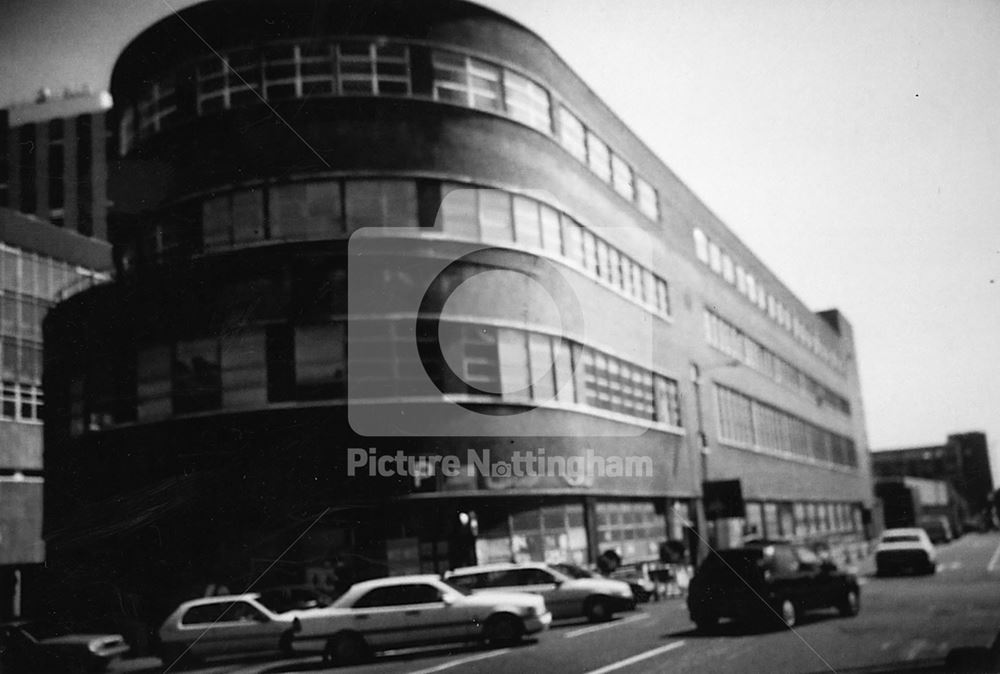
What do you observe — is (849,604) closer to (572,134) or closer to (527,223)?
(527,223)

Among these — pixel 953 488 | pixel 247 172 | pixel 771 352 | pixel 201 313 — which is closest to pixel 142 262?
pixel 201 313

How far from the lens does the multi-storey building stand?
7016 mm

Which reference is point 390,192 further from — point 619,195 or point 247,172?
point 619,195

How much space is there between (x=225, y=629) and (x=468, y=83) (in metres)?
6.93

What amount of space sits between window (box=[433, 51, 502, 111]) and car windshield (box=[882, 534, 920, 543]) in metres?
13.1

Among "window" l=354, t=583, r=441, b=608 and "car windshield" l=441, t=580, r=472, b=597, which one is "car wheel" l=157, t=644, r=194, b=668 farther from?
"car windshield" l=441, t=580, r=472, b=597

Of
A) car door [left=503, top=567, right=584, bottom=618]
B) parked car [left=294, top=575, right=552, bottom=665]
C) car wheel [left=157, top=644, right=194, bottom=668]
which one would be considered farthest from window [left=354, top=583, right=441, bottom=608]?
car wheel [left=157, top=644, right=194, bottom=668]

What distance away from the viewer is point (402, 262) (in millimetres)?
7332

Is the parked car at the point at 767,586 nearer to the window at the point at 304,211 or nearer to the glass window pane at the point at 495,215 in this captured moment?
the glass window pane at the point at 495,215

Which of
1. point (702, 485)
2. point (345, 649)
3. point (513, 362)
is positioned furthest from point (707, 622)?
point (345, 649)

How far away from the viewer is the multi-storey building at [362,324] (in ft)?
23.0

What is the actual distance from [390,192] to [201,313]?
269 centimetres

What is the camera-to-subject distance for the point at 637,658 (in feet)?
27.6

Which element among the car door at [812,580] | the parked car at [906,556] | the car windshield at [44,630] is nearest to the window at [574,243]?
Answer: the car door at [812,580]
